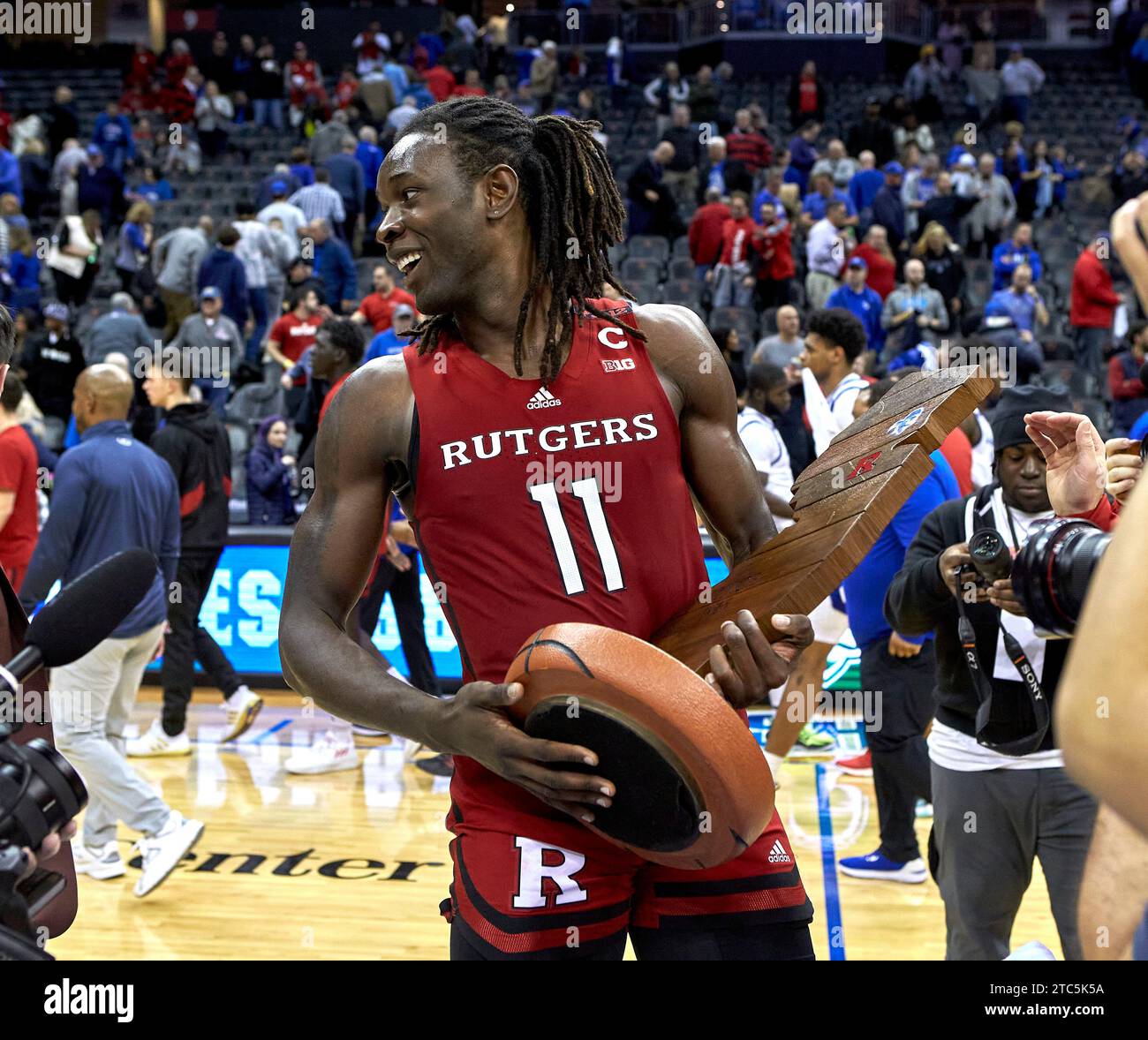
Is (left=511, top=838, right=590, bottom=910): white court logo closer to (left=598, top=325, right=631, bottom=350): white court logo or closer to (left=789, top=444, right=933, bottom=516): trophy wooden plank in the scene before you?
(left=789, top=444, right=933, bottom=516): trophy wooden plank

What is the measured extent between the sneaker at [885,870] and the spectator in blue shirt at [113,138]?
15.2 meters

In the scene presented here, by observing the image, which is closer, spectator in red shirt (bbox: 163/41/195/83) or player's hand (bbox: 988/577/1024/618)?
player's hand (bbox: 988/577/1024/618)

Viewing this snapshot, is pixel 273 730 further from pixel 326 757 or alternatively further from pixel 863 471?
pixel 863 471

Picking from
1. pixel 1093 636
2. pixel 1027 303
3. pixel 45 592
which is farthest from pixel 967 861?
pixel 1027 303

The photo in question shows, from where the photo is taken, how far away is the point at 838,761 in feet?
24.1

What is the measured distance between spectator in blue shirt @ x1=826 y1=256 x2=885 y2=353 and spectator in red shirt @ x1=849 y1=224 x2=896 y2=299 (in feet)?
1.36

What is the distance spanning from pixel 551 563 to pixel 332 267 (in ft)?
38.6

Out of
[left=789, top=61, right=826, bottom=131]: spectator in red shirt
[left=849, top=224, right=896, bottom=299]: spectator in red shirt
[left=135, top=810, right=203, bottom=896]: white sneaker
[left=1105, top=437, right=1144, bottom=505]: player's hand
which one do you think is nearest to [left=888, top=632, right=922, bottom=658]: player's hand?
[left=1105, top=437, right=1144, bottom=505]: player's hand

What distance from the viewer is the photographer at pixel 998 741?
3.64 meters

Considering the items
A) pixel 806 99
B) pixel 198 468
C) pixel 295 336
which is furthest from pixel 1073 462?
pixel 806 99

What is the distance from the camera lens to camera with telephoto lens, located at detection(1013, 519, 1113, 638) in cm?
159

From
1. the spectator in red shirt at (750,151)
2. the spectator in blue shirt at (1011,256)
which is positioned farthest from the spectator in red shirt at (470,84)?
the spectator in blue shirt at (1011,256)

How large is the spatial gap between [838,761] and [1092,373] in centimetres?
714

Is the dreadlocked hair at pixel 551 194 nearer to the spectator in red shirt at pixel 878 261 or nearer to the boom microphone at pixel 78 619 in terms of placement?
the boom microphone at pixel 78 619
